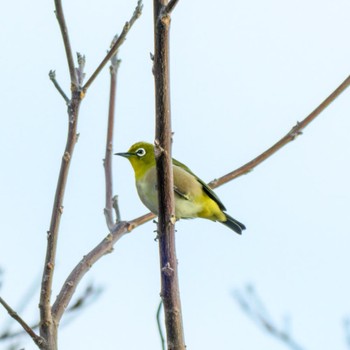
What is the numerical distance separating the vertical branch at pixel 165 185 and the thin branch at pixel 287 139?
3.77 ft

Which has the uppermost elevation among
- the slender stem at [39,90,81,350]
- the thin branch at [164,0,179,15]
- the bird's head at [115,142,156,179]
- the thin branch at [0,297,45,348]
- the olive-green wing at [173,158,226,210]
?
the bird's head at [115,142,156,179]

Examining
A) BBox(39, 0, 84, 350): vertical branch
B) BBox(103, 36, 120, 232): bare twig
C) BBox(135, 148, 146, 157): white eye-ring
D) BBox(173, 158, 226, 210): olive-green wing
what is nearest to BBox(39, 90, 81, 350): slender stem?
BBox(39, 0, 84, 350): vertical branch

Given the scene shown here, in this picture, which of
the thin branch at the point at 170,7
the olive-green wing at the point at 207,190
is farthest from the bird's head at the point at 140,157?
the thin branch at the point at 170,7

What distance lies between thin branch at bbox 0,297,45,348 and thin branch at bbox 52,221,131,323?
0.22m

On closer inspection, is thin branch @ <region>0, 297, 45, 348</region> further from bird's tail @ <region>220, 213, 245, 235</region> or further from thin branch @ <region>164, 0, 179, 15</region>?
bird's tail @ <region>220, 213, 245, 235</region>

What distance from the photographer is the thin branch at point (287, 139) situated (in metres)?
3.19

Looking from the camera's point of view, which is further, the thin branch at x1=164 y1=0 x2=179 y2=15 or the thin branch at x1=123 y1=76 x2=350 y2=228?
the thin branch at x1=123 y1=76 x2=350 y2=228

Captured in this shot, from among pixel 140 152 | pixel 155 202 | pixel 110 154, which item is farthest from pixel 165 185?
pixel 140 152

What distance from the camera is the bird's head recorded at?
6.41 meters

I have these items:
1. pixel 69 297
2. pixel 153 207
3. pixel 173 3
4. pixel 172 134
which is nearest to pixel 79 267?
pixel 69 297

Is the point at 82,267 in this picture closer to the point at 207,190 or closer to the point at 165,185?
the point at 165,185

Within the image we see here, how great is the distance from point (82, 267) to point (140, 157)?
11.9ft

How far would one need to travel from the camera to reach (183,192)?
585 centimetres

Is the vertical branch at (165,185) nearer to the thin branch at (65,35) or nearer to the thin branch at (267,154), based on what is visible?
the thin branch at (65,35)
